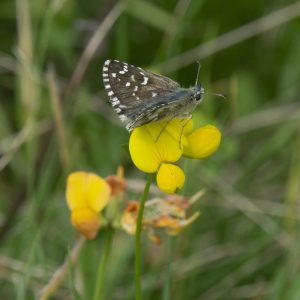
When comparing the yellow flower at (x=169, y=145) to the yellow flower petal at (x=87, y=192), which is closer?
the yellow flower at (x=169, y=145)

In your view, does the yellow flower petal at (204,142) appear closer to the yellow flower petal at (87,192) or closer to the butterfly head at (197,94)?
the butterfly head at (197,94)

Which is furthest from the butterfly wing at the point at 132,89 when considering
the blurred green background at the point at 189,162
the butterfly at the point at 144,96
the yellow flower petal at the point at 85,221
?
the blurred green background at the point at 189,162

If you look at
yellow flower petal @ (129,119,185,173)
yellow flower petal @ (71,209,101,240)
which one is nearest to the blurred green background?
yellow flower petal @ (71,209,101,240)

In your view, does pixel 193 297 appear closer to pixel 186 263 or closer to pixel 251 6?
pixel 186 263

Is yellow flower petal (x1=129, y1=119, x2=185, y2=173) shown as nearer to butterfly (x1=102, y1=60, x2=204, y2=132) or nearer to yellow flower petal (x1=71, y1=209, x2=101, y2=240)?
butterfly (x1=102, y1=60, x2=204, y2=132)

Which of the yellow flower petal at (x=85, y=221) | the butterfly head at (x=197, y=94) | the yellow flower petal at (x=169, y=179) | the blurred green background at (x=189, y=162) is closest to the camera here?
the yellow flower petal at (x=169, y=179)

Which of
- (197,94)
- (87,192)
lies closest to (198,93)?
(197,94)

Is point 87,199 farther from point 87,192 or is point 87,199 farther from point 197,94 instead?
point 197,94
